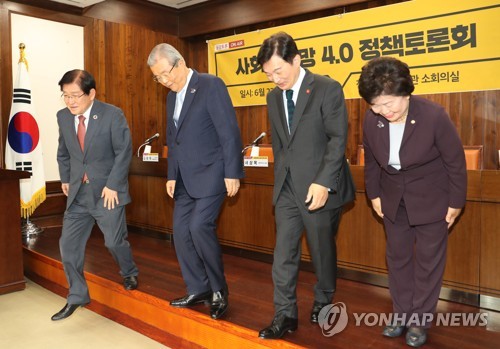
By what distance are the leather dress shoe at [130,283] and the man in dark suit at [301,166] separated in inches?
42.6

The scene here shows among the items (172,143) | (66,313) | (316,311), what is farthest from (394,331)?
(66,313)

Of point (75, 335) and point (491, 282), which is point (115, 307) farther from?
point (491, 282)

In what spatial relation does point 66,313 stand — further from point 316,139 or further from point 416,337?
point 416,337

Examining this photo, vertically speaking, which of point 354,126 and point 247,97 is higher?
point 247,97

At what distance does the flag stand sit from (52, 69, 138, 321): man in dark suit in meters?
1.84

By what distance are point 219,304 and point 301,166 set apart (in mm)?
841

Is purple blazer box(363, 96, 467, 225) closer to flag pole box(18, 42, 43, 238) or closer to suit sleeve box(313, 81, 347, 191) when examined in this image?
suit sleeve box(313, 81, 347, 191)

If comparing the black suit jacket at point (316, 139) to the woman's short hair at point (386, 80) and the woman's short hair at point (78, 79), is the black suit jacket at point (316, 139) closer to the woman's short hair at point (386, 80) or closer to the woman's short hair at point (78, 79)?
the woman's short hair at point (386, 80)

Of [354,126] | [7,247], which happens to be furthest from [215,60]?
[7,247]

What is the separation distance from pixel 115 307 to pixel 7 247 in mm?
1003

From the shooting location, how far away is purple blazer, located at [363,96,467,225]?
171cm

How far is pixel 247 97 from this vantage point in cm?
512

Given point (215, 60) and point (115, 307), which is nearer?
point (115, 307)

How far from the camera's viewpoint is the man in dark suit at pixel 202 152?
6.97 ft
